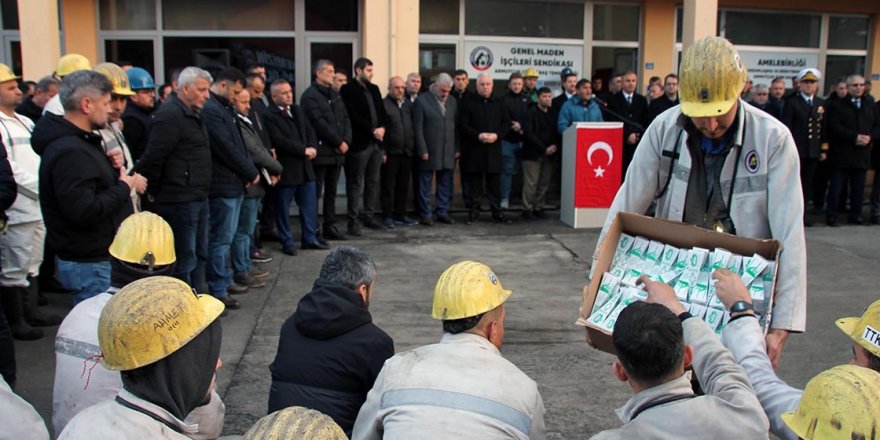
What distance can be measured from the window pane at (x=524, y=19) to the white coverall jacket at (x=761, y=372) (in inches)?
413

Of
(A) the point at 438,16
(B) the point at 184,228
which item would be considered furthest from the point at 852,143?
(B) the point at 184,228

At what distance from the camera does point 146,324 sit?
2229 mm

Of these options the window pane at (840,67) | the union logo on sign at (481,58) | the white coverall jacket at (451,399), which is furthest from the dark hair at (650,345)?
the window pane at (840,67)

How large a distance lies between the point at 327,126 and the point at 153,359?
281 inches

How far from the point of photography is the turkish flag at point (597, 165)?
10.3 metres

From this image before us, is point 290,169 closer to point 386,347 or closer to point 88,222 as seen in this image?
point 88,222

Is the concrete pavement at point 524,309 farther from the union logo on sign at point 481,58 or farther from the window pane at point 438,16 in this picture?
the window pane at point 438,16

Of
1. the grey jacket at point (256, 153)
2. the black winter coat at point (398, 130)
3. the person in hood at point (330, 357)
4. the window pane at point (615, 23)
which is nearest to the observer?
the person in hood at point (330, 357)

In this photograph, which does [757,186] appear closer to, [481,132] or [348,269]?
[348,269]

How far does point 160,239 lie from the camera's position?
12.1ft

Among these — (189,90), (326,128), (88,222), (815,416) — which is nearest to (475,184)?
(326,128)

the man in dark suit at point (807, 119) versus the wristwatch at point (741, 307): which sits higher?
the man in dark suit at point (807, 119)

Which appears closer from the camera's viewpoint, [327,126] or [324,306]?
[324,306]

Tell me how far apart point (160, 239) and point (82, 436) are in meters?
1.75
